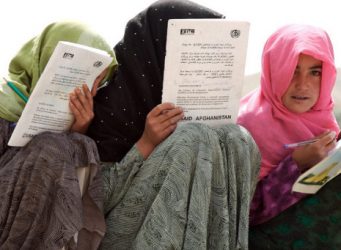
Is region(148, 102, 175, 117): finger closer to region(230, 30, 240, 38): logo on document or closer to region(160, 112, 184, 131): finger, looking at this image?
region(160, 112, 184, 131): finger

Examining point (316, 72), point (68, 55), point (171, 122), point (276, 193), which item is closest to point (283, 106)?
point (316, 72)

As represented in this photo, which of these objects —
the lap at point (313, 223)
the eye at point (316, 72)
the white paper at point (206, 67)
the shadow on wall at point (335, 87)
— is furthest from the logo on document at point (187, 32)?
the shadow on wall at point (335, 87)

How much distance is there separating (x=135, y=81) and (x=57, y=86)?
0.78 feet

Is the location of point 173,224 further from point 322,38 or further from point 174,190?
point 322,38

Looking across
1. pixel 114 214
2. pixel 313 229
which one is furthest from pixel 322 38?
pixel 114 214

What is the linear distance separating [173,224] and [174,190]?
72 mm

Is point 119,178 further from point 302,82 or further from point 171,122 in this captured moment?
point 302,82

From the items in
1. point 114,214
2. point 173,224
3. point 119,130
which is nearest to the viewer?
point 173,224

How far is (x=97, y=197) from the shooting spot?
3.62 feet

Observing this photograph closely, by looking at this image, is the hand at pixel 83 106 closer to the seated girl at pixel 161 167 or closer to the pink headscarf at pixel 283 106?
the seated girl at pixel 161 167

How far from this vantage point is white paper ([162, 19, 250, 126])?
3.72 ft

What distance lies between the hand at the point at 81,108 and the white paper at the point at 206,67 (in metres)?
0.19

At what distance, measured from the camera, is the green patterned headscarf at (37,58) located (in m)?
1.18

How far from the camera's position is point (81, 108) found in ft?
3.85
